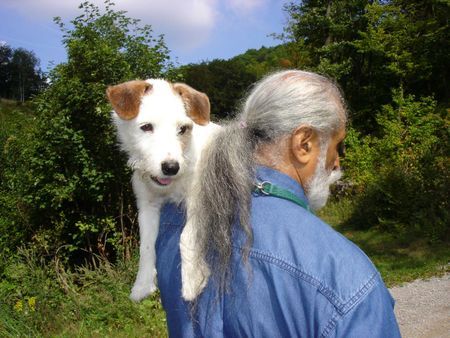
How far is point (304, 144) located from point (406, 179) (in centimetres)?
1121

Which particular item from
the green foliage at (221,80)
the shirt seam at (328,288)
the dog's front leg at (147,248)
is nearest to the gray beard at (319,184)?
the shirt seam at (328,288)

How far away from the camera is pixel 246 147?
170 centimetres

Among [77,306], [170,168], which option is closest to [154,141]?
[170,168]

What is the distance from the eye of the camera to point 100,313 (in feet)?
19.5

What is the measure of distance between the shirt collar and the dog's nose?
3.31ft

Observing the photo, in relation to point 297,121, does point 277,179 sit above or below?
below

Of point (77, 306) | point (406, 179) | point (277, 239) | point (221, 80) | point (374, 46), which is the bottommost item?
point (77, 306)

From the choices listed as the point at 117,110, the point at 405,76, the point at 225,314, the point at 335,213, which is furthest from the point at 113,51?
the point at 405,76

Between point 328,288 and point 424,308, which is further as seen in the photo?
point 424,308

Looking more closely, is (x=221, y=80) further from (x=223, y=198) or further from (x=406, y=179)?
(x=223, y=198)

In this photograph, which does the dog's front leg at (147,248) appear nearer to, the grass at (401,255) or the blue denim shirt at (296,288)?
the blue denim shirt at (296,288)

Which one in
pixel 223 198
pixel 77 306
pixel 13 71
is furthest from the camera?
pixel 13 71

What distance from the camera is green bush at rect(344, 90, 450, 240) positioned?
36.7 feet

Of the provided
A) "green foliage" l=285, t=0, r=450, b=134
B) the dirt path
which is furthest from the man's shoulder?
"green foliage" l=285, t=0, r=450, b=134
